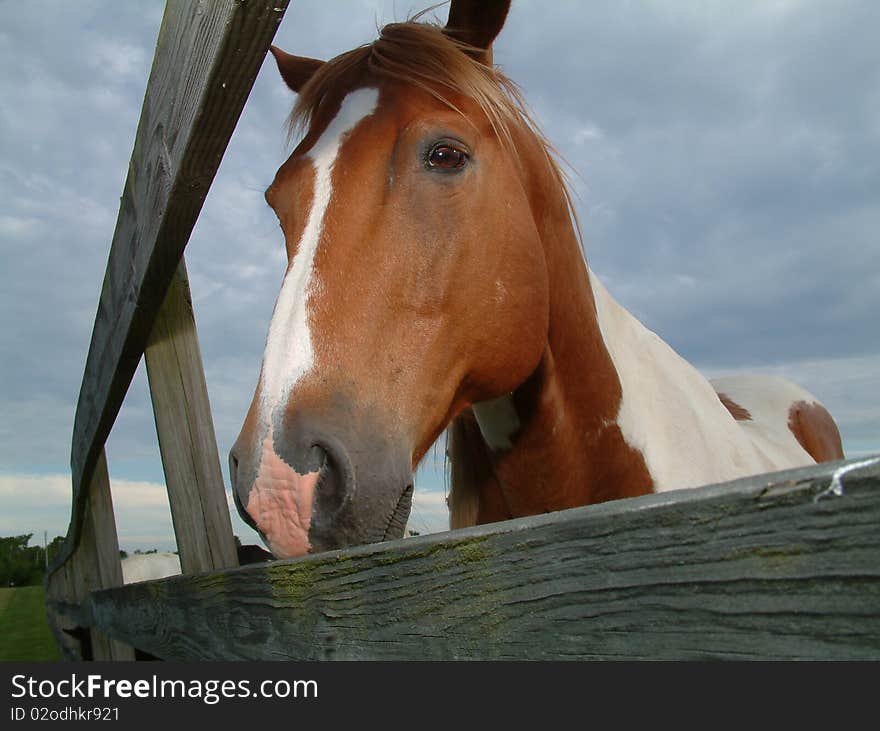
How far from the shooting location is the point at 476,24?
212cm

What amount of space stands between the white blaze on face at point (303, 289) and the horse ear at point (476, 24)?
462 millimetres

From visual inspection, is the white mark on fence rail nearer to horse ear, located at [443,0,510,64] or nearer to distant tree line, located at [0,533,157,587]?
horse ear, located at [443,0,510,64]

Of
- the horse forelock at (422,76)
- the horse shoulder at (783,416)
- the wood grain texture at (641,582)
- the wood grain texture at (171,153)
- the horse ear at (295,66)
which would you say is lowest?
the wood grain texture at (641,582)

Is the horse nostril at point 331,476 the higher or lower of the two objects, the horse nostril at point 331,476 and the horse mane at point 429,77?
the lower

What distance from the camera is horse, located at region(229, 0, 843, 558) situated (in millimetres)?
1357

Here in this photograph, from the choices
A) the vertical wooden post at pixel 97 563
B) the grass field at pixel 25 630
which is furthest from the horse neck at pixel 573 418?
the grass field at pixel 25 630

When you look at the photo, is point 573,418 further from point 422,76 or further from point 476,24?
point 476,24

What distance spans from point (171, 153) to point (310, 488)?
0.78 meters

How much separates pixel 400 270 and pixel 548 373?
0.69 metres

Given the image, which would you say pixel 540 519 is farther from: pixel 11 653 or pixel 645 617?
pixel 11 653

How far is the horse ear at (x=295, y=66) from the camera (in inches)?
99.5

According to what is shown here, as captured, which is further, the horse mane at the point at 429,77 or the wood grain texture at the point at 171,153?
the horse mane at the point at 429,77

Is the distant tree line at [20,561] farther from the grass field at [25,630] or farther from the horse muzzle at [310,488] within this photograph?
the horse muzzle at [310,488]

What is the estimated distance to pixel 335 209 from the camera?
64.1 inches
